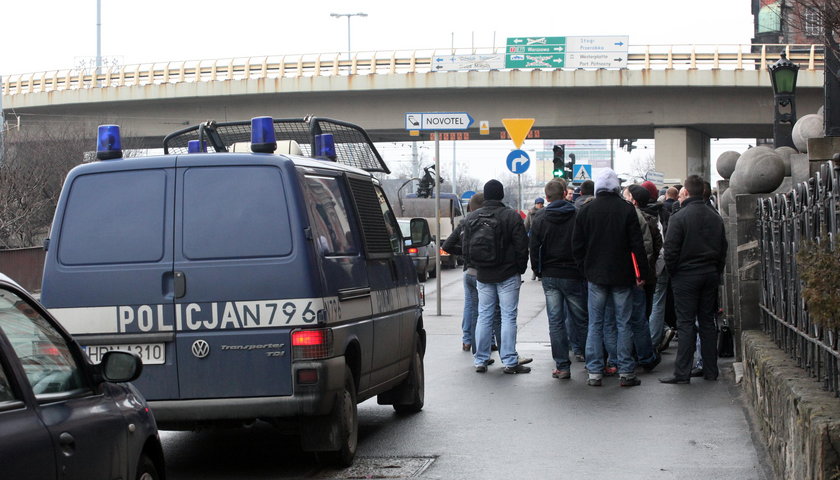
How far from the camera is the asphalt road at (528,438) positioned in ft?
23.9

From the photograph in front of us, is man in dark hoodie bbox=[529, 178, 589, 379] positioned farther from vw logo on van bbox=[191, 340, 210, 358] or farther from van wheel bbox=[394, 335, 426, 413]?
vw logo on van bbox=[191, 340, 210, 358]

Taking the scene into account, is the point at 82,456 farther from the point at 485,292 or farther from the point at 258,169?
the point at 485,292

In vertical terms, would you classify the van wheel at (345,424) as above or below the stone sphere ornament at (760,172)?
below

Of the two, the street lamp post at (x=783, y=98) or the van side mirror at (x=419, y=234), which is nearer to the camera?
the van side mirror at (x=419, y=234)

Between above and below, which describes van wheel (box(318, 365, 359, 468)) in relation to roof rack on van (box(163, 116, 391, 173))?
below

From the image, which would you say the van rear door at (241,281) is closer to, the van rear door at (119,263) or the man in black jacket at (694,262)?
the van rear door at (119,263)

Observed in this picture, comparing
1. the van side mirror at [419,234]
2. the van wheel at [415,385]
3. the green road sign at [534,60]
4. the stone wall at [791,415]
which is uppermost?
the green road sign at [534,60]

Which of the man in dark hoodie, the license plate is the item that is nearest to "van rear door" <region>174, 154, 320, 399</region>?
the license plate

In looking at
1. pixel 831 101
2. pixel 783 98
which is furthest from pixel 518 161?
pixel 831 101

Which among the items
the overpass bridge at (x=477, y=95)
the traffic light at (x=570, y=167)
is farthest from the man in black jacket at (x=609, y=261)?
the overpass bridge at (x=477, y=95)

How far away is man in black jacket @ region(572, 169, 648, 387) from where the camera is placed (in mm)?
10680

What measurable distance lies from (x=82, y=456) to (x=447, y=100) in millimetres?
44802

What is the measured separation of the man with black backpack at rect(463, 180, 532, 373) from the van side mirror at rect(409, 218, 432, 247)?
58.0 inches

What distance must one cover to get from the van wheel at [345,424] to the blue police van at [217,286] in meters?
0.01
